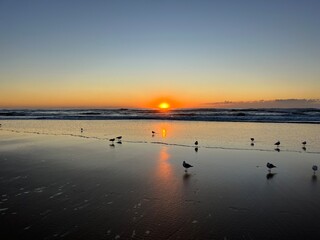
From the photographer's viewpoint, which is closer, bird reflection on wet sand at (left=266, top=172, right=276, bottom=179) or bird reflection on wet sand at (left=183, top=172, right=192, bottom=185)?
bird reflection on wet sand at (left=183, top=172, right=192, bottom=185)

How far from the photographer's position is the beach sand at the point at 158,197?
20.3 ft

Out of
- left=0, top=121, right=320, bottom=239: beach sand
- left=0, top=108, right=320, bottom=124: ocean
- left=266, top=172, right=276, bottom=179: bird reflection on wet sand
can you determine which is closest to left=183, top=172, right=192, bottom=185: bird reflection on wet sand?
left=0, top=121, right=320, bottom=239: beach sand

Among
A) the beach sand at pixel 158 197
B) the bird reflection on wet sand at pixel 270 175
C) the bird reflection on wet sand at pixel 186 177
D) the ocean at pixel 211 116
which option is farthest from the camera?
the ocean at pixel 211 116

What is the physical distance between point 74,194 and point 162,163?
5.12 m

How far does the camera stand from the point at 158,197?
26.9ft

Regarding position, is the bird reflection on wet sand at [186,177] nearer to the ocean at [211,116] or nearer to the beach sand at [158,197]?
the beach sand at [158,197]

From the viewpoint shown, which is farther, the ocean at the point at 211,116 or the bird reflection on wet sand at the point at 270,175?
the ocean at the point at 211,116

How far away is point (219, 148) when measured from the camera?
16812 millimetres

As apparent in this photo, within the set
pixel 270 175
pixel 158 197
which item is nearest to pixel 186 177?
pixel 158 197

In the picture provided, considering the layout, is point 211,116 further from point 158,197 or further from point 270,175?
point 158,197

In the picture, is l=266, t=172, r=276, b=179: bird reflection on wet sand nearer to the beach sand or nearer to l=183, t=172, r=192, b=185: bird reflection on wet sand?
the beach sand

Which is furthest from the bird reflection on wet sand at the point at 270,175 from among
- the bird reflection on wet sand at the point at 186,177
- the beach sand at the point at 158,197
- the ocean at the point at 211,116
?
the ocean at the point at 211,116

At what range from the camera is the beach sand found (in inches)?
243

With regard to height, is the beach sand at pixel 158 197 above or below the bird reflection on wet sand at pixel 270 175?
above
